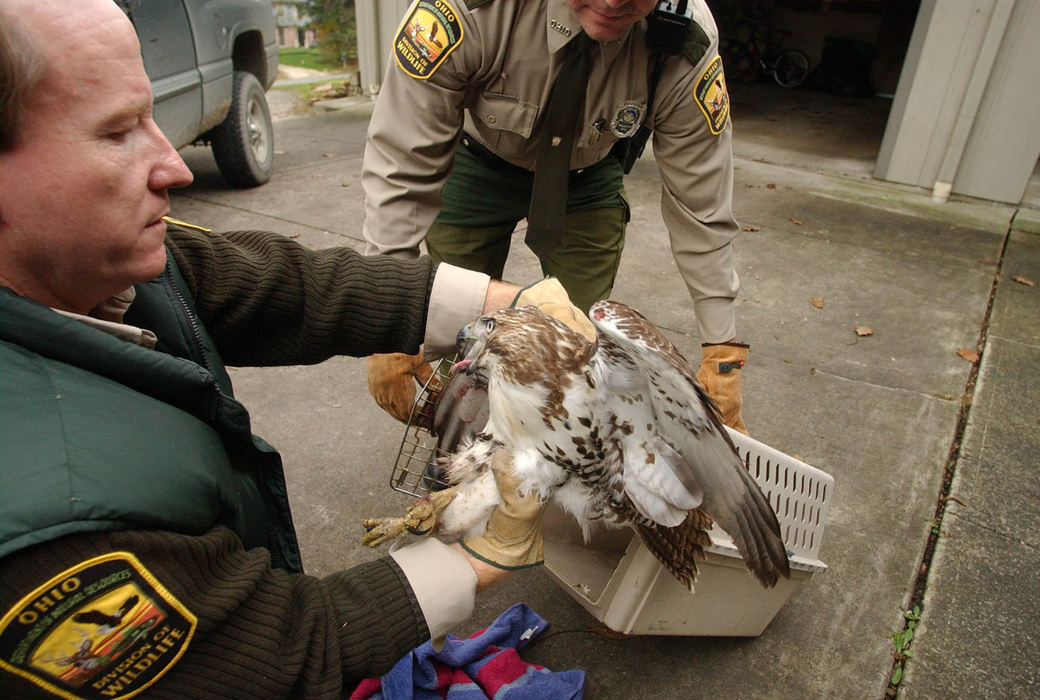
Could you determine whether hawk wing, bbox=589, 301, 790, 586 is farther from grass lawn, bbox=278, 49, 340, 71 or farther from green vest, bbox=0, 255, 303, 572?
grass lawn, bbox=278, 49, 340, 71

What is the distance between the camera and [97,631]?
0.83 metres

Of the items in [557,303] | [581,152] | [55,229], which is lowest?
[557,303]

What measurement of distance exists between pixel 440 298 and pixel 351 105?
26.7 ft

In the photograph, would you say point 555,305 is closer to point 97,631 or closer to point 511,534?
point 511,534

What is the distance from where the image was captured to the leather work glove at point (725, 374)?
2.16 metres

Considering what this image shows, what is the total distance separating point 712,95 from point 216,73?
4.39 m

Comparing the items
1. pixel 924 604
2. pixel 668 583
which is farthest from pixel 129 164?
pixel 924 604

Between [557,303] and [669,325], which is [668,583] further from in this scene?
[669,325]

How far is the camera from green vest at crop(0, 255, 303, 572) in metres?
0.79

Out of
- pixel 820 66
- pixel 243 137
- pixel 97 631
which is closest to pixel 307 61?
pixel 243 137

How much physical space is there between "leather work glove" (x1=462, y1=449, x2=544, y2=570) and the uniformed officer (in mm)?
578

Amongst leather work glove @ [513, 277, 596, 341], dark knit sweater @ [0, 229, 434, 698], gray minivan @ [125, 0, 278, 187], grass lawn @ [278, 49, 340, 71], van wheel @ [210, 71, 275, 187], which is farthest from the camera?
grass lawn @ [278, 49, 340, 71]

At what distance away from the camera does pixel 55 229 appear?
93cm

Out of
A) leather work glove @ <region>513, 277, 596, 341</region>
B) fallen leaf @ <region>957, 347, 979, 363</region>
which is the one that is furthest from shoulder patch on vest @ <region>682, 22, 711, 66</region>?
fallen leaf @ <region>957, 347, 979, 363</region>
